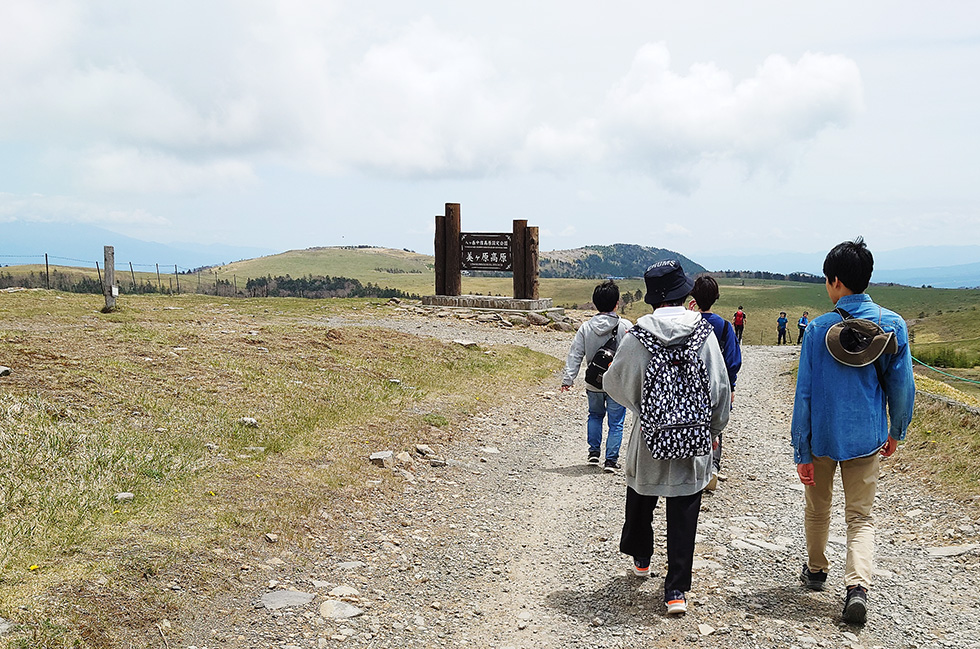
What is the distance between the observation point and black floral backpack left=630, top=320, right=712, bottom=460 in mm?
5074

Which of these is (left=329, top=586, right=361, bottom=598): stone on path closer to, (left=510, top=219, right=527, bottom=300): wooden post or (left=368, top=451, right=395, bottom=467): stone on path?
(left=368, top=451, right=395, bottom=467): stone on path

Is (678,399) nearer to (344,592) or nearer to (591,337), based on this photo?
(344,592)

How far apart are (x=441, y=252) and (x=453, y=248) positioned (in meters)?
0.67

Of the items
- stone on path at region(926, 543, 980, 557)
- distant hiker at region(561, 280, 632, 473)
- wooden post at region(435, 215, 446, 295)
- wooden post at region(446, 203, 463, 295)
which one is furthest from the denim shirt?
wooden post at region(435, 215, 446, 295)

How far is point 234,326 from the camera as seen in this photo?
776 inches

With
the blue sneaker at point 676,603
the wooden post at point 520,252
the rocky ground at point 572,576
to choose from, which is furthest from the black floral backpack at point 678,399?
the wooden post at point 520,252

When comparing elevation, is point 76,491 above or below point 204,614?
above

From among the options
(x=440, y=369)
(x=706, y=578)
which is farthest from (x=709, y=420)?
(x=440, y=369)

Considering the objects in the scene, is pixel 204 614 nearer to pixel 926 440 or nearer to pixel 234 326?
pixel 926 440

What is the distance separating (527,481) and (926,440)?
513 centimetres

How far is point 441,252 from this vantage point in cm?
3016

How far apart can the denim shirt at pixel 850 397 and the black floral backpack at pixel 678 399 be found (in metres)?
0.71

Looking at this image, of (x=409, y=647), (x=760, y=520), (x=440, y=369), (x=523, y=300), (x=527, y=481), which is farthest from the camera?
(x=523, y=300)

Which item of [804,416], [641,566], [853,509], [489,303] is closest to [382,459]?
[641,566]
